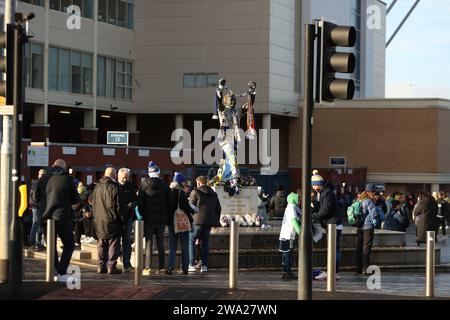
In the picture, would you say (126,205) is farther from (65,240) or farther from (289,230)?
(289,230)

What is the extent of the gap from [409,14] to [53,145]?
44.1 metres

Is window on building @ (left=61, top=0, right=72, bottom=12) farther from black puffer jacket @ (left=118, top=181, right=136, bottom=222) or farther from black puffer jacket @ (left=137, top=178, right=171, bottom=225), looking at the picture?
black puffer jacket @ (left=137, top=178, right=171, bottom=225)

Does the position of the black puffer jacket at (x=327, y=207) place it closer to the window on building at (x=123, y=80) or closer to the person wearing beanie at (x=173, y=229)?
the person wearing beanie at (x=173, y=229)

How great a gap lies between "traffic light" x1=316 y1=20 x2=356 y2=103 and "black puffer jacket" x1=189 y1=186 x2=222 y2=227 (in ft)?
24.6

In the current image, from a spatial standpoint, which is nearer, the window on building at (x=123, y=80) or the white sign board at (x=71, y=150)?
the white sign board at (x=71, y=150)

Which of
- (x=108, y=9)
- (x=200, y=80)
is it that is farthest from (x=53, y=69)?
(x=200, y=80)

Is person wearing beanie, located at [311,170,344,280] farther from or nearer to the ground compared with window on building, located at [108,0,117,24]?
nearer to the ground

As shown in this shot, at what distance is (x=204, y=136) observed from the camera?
64500 mm

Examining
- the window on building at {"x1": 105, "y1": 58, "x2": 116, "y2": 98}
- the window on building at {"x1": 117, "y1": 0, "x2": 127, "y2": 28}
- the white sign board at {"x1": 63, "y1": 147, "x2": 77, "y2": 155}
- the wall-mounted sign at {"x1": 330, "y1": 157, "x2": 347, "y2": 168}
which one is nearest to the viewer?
the white sign board at {"x1": 63, "y1": 147, "x2": 77, "y2": 155}

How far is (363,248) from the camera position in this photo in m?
20.3

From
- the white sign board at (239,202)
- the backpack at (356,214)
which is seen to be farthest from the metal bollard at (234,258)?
the white sign board at (239,202)

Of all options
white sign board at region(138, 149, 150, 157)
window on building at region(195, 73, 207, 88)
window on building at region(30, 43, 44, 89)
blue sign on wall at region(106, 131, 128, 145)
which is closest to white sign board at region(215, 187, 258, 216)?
blue sign on wall at region(106, 131, 128, 145)

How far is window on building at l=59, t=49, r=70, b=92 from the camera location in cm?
5500

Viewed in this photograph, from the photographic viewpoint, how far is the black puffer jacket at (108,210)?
16.5 m
